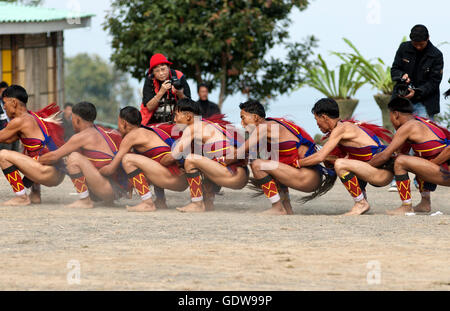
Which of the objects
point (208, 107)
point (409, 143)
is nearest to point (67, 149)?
point (409, 143)

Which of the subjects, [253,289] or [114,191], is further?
[114,191]

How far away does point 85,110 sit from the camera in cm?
916

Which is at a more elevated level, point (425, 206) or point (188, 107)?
point (188, 107)

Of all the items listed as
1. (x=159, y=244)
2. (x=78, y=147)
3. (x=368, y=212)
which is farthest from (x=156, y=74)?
(x=159, y=244)

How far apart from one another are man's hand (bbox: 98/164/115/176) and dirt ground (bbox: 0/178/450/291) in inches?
15.5

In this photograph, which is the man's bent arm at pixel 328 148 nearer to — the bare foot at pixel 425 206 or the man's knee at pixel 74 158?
the bare foot at pixel 425 206

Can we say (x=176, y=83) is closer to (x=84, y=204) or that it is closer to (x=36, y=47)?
(x=84, y=204)

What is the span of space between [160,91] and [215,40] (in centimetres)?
954

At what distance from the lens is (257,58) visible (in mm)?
20625

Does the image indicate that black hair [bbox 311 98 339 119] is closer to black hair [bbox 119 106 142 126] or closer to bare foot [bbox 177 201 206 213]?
bare foot [bbox 177 201 206 213]

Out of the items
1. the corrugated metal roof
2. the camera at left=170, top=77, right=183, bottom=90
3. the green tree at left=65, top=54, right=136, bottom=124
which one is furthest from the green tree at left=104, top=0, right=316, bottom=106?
the green tree at left=65, top=54, right=136, bottom=124

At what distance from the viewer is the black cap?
9375 mm

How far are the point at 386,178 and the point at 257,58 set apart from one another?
1256 cm

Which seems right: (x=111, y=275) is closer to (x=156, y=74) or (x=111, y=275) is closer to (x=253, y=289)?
(x=253, y=289)
